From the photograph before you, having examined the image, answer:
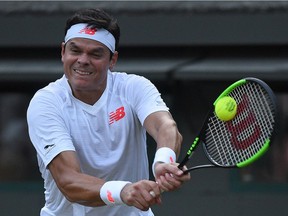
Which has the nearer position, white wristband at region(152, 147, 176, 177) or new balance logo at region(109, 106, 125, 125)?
white wristband at region(152, 147, 176, 177)

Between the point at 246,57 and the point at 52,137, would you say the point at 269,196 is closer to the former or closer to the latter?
the point at 246,57

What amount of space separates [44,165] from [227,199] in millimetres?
4222

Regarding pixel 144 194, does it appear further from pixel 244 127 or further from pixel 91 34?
pixel 91 34

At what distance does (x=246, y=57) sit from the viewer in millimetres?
8805

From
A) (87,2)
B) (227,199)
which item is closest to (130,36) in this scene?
(87,2)

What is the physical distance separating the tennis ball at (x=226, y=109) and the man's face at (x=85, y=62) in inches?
25.0

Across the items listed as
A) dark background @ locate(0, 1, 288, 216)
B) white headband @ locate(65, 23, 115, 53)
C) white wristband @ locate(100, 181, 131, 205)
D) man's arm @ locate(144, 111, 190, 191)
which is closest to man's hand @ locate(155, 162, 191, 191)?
man's arm @ locate(144, 111, 190, 191)

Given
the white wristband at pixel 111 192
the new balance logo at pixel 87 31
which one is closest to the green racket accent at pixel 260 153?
the white wristband at pixel 111 192

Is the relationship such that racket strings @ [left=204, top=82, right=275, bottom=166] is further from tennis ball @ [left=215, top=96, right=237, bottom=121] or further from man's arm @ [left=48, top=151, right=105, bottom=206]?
man's arm @ [left=48, top=151, right=105, bottom=206]

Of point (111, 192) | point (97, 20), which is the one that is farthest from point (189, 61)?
point (111, 192)

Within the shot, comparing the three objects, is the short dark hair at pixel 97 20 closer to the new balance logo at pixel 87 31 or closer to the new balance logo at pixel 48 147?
the new balance logo at pixel 87 31

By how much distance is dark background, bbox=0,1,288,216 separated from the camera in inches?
336

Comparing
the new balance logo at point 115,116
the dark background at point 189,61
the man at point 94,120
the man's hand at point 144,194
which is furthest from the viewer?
the dark background at point 189,61

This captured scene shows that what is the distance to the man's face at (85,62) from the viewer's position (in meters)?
4.97
